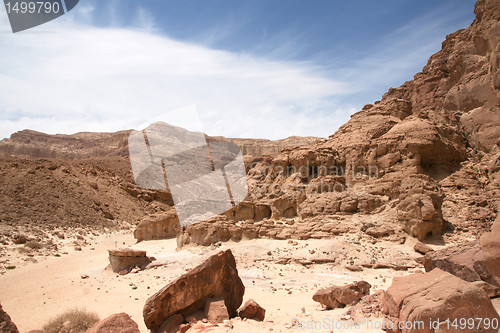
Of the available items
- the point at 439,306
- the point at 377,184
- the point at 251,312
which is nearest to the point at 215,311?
the point at 251,312

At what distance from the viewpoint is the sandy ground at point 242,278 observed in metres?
7.91

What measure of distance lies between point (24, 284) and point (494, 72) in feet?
53.6

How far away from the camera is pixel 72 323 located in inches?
312

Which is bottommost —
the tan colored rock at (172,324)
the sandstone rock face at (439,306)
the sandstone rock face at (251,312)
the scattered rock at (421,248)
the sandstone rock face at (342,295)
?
A: the scattered rock at (421,248)

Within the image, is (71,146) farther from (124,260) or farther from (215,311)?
(215,311)

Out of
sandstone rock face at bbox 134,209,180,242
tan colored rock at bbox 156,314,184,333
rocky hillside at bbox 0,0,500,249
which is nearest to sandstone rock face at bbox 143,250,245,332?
tan colored rock at bbox 156,314,184,333

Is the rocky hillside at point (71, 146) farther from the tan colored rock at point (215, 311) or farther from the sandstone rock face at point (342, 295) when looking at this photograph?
the tan colored rock at point (215, 311)

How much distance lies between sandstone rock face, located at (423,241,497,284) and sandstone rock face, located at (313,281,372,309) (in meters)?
1.67

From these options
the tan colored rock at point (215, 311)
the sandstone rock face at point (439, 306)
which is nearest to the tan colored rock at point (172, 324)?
the tan colored rock at point (215, 311)

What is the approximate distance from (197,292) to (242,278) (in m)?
5.06

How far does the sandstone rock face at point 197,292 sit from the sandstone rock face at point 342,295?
2.04 metres

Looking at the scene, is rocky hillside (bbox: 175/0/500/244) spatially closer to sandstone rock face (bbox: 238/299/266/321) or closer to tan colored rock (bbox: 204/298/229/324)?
sandstone rock face (bbox: 238/299/266/321)

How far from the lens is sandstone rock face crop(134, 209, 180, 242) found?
2098 cm

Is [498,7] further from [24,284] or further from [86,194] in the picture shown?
[86,194]
